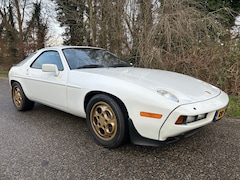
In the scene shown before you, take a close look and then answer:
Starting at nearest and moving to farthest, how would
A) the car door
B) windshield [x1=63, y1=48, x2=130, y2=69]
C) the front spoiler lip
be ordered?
the front spoiler lip
the car door
windshield [x1=63, y1=48, x2=130, y2=69]

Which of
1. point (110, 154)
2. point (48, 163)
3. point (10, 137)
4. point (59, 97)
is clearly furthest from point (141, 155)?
point (10, 137)

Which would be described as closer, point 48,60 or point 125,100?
point 125,100

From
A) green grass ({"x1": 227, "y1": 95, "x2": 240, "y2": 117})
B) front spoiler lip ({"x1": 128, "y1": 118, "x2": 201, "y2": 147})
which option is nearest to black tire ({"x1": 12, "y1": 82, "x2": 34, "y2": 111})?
front spoiler lip ({"x1": 128, "y1": 118, "x2": 201, "y2": 147})

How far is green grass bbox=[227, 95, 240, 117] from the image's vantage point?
3388 millimetres

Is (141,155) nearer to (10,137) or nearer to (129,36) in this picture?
(10,137)

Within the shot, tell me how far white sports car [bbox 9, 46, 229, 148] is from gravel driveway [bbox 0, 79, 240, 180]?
223 mm

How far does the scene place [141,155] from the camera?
2.14 metres

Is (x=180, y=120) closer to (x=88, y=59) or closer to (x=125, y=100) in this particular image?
(x=125, y=100)

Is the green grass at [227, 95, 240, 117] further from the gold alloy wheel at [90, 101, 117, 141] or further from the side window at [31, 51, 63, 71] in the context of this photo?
the side window at [31, 51, 63, 71]

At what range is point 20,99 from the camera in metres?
3.77

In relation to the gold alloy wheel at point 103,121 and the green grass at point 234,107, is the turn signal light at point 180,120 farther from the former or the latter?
the green grass at point 234,107

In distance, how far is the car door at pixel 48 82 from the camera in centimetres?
274

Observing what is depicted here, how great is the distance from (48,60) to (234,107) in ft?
11.8

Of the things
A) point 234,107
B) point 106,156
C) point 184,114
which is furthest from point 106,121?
point 234,107
